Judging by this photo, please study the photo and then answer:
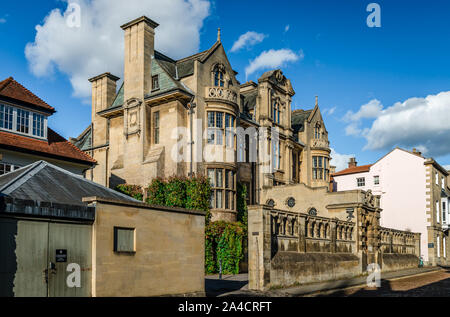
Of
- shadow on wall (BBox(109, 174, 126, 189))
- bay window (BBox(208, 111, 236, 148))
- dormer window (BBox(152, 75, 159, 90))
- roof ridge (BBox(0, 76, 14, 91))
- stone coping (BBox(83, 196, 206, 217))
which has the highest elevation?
dormer window (BBox(152, 75, 159, 90))

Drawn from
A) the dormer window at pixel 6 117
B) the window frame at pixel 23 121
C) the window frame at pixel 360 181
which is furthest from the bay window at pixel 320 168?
the dormer window at pixel 6 117

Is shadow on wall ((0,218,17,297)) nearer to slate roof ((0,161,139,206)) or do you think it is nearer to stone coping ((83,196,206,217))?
slate roof ((0,161,139,206))

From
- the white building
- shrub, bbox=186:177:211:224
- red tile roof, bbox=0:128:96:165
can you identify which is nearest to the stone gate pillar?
shrub, bbox=186:177:211:224

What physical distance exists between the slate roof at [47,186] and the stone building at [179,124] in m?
14.2

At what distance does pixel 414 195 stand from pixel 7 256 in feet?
148

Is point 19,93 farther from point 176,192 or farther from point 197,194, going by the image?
point 197,194

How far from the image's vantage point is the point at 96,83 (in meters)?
37.8

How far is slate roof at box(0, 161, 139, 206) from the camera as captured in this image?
502 inches

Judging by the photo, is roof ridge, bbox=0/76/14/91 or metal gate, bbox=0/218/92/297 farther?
roof ridge, bbox=0/76/14/91

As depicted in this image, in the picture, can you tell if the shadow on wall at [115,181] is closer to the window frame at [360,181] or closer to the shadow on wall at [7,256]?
the shadow on wall at [7,256]

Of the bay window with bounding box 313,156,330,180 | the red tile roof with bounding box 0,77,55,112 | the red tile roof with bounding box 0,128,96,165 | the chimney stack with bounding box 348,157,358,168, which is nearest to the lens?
the red tile roof with bounding box 0,128,96,165

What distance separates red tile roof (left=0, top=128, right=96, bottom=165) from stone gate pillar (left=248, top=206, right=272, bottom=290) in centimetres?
1194

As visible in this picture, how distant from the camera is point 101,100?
37.2 m
